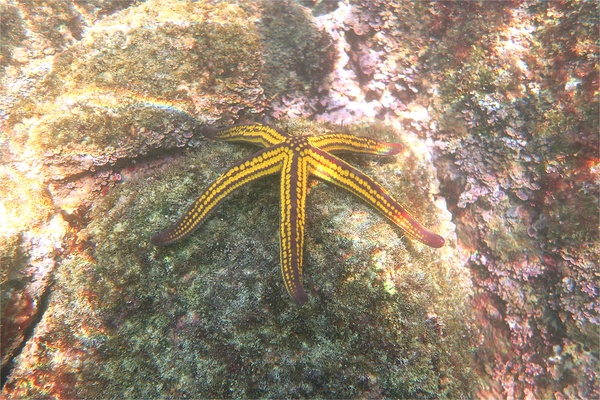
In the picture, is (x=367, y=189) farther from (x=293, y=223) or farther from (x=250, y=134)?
(x=250, y=134)

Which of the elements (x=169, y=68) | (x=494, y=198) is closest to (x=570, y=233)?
(x=494, y=198)

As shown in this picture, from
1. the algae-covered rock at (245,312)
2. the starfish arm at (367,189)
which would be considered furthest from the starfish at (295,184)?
the algae-covered rock at (245,312)

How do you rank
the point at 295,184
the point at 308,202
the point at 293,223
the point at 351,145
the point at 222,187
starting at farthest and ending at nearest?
the point at 351,145 → the point at 308,202 → the point at 222,187 → the point at 295,184 → the point at 293,223

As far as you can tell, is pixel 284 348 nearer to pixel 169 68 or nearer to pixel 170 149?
pixel 170 149

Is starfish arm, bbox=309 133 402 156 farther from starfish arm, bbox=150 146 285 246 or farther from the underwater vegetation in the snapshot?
starfish arm, bbox=150 146 285 246

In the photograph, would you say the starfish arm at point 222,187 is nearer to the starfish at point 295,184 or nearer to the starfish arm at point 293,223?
the starfish at point 295,184

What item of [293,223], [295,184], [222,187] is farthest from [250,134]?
[293,223]

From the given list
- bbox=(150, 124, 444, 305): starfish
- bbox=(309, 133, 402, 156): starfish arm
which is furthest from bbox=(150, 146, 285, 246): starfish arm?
bbox=(309, 133, 402, 156): starfish arm
